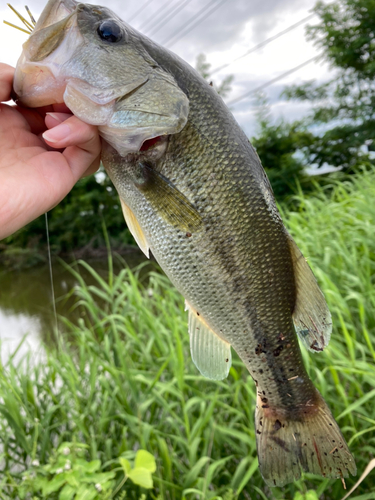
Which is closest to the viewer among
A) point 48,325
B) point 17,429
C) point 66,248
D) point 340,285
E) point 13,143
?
point 13,143

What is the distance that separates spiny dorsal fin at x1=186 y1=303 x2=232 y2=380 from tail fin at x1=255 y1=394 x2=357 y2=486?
9.5 inches

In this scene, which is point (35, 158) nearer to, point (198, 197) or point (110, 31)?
point (110, 31)

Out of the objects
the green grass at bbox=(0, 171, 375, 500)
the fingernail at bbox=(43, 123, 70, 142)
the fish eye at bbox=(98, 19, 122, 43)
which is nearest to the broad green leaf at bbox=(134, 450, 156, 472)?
the green grass at bbox=(0, 171, 375, 500)

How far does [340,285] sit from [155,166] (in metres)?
2.13

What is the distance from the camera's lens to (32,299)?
13.1 meters

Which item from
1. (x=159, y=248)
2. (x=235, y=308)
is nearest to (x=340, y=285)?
(x=235, y=308)

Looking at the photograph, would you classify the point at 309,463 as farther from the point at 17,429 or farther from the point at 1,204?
the point at 17,429

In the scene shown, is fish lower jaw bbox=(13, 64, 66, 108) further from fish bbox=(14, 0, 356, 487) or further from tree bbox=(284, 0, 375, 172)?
tree bbox=(284, 0, 375, 172)

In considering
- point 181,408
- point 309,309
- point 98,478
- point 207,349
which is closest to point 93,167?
point 207,349

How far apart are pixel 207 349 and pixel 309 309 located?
37cm

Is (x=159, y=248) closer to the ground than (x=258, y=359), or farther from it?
farther from it

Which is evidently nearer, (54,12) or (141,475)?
(54,12)

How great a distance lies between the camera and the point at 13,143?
1307 mm

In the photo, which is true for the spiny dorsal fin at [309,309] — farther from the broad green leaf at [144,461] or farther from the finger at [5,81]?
the finger at [5,81]
